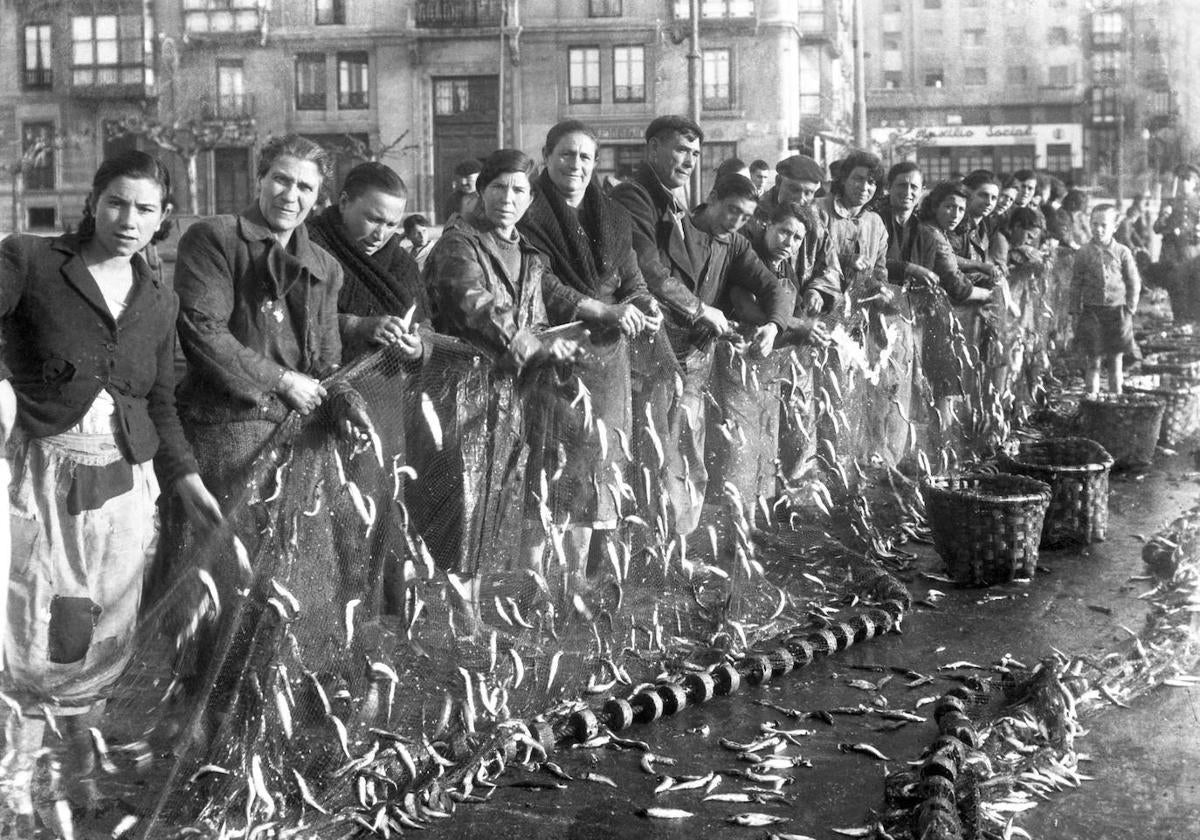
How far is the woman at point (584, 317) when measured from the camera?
210 inches

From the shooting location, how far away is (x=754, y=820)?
416 centimetres

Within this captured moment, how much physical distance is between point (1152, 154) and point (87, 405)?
2088 centimetres

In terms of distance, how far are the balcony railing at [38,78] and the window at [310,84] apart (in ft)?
21.9

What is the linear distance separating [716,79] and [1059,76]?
10.2 m

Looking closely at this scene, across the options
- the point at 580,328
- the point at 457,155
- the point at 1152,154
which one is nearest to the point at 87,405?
the point at 580,328

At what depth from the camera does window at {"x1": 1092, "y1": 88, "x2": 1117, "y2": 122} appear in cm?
2138

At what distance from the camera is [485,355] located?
509 centimetres

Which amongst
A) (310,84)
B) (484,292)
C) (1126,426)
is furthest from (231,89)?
(484,292)

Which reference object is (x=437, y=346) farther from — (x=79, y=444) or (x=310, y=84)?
(x=310, y=84)

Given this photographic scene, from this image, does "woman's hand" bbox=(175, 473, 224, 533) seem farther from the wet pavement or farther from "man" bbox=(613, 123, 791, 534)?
"man" bbox=(613, 123, 791, 534)

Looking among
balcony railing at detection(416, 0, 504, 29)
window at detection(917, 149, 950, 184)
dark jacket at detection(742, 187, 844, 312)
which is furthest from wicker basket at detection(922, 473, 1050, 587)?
balcony railing at detection(416, 0, 504, 29)

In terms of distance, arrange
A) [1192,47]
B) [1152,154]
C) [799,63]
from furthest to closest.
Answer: [799,63]
[1152,154]
[1192,47]

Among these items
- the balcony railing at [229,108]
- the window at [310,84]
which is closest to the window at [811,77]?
the window at [310,84]

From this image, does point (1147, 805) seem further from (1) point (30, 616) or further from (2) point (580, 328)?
(1) point (30, 616)
